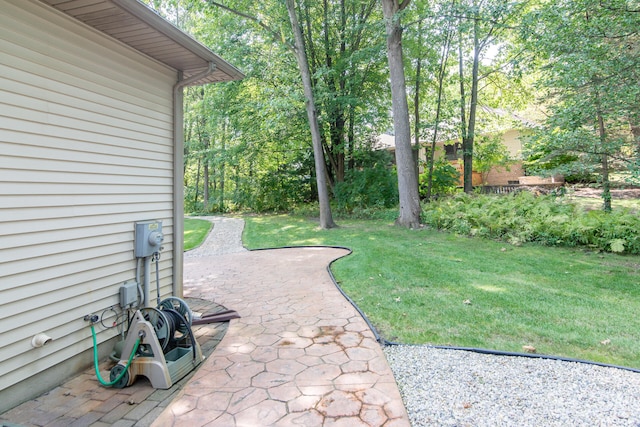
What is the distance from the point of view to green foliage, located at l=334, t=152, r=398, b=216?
11.5 m

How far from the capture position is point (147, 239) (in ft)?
9.96

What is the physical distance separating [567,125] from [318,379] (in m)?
6.47

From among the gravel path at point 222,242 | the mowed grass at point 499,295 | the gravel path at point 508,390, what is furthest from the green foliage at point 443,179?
the gravel path at point 508,390

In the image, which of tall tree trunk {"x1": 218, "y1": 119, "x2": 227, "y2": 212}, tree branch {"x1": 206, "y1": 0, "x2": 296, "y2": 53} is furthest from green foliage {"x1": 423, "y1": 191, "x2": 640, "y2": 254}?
tall tree trunk {"x1": 218, "y1": 119, "x2": 227, "y2": 212}

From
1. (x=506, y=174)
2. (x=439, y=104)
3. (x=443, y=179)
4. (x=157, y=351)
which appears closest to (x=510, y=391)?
(x=157, y=351)

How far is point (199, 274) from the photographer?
5.45 metres

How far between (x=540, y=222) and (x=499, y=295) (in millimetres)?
3544

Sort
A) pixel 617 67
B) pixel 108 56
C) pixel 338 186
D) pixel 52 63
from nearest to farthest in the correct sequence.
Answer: pixel 52 63
pixel 108 56
pixel 617 67
pixel 338 186

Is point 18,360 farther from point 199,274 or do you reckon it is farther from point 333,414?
point 199,274

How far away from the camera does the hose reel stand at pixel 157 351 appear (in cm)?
231

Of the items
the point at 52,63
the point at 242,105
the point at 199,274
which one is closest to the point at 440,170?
the point at 242,105

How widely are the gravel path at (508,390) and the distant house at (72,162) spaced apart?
2.37 m

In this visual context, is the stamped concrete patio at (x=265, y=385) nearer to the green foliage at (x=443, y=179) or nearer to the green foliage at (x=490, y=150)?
the green foliage at (x=443, y=179)

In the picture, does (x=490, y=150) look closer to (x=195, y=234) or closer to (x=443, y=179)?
(x=443, y=179)
